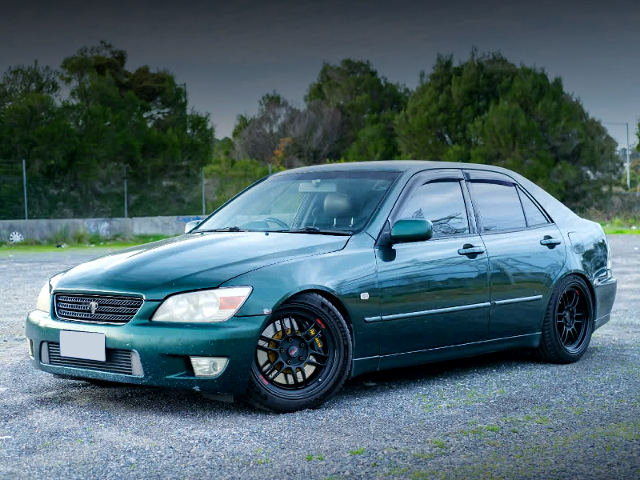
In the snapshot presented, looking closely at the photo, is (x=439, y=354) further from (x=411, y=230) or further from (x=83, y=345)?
(x=83, y=345)

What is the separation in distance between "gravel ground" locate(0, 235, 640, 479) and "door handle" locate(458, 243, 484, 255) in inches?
34.7

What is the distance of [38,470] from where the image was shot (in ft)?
14.5

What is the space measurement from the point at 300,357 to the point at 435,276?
3.93 feet

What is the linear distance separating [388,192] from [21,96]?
27.5 m

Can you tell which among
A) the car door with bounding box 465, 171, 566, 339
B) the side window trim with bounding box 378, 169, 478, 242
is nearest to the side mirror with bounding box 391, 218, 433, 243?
the side window trim with bounding box 378, 169, 478, 242

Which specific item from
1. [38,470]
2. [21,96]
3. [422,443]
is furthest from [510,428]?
[21,96]

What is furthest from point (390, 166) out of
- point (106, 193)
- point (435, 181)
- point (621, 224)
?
point (621, 224)

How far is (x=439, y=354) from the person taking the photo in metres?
6.52

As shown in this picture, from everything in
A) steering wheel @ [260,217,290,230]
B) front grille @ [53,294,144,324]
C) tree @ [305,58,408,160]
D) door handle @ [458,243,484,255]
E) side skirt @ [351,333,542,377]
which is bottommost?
side skirt @ [351,333,542,377]

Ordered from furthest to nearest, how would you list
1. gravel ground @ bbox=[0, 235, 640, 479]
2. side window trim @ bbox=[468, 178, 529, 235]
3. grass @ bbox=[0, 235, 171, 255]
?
grass @ bbox=[0, 235, 171, 255] → side window trim @ bbox=[468, 178, 529, 235] → gravel ground @ bbox=[0, 235, 640, 479]

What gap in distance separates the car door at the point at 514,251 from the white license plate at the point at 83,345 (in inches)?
109

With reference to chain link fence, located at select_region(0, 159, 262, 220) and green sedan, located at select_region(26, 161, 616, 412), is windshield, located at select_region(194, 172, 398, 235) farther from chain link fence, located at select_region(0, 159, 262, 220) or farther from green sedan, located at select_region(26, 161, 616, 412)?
chain link fence, located at select_region(0, 159, 262, 220)

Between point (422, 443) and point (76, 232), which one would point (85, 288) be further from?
point (76, 232)

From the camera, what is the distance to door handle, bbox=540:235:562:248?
7.37 meters
